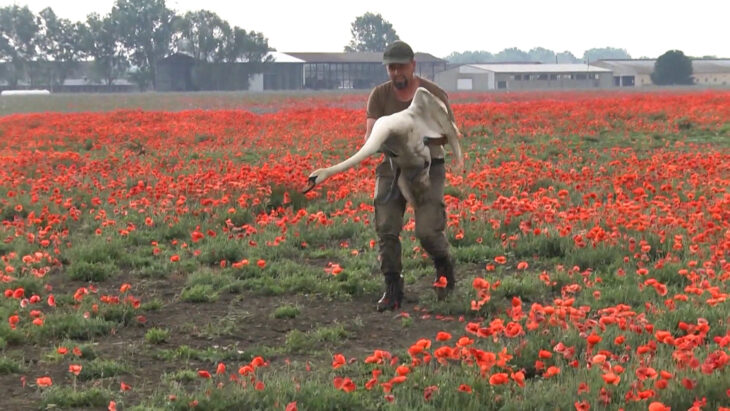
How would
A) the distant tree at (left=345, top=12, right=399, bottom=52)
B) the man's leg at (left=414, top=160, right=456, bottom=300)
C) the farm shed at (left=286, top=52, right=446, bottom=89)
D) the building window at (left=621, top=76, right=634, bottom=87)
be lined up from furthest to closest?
the distant tree at (left=345, top=12, right=399, bottom=52) → the farm shed at (left=286, top=52, right=446, bottom=89) → the building window at (left=621, top=76, right=634, bottom=87) → the man's leg at (left=414, top=160, right=456, bottom=300)

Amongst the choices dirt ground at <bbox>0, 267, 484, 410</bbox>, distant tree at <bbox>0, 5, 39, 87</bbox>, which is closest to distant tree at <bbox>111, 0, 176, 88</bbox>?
distant tree at <bbox>0, 5, 39, 87</bbox>

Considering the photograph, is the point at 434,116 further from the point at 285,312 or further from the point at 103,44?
the point at 103,44

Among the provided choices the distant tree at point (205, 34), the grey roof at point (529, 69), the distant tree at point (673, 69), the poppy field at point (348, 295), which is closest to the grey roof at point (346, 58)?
the grey roof at point (529, 69)

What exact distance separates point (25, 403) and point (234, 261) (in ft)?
12.6

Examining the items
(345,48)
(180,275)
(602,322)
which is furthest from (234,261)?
(345,48)

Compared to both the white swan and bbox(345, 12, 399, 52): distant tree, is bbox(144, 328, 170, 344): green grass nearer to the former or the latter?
the white swan

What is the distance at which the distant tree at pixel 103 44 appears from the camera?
100m

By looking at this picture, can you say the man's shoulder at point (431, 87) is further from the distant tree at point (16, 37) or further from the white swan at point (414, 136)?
the distant tree at point (16, 37)

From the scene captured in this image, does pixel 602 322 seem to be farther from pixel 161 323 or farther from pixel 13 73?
pixel 13 73

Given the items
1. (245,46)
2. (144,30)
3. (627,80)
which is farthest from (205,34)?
(627,80)

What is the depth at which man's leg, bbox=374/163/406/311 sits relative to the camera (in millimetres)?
6492

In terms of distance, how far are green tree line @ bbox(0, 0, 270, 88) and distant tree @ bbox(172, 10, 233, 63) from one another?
0.37ft

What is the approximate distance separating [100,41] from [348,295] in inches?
3963

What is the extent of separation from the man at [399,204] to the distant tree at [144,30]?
9706 cm
